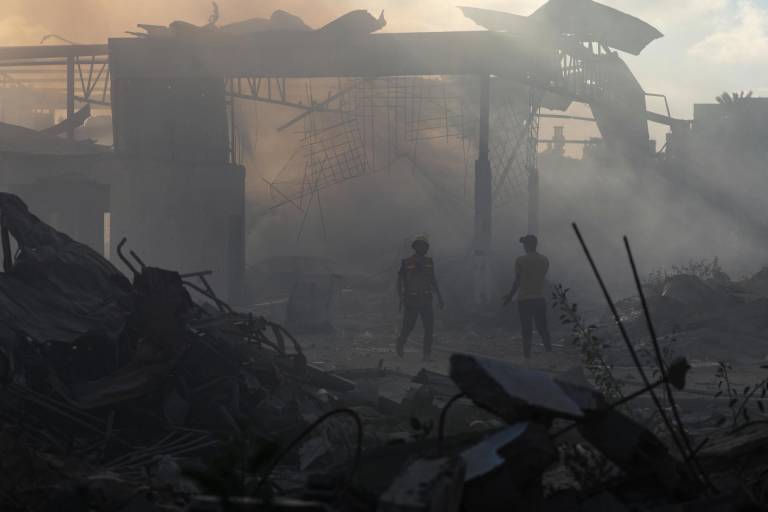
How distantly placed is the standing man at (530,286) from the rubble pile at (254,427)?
3.36 meters

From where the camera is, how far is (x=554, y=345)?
690 inches

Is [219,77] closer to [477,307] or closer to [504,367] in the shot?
[477,307]

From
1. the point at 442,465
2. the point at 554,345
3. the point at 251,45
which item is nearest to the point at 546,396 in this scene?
the point at 442,465

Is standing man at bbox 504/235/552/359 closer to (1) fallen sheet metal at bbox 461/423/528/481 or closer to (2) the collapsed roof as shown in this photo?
(1) fallen sheet metal at bbox 461/423/528/481

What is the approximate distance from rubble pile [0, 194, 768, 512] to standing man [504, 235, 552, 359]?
3362mm

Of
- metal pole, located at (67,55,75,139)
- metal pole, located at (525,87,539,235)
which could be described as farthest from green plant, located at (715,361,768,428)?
metal pole, located at (67,55,75,139)

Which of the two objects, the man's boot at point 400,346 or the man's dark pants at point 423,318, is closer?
the man's dark pants at point 423,318

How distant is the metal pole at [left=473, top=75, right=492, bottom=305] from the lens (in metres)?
22.1

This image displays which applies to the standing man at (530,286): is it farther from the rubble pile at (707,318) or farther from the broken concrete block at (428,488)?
the broken concrete block at (428,488)

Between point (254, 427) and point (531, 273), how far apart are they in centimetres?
766

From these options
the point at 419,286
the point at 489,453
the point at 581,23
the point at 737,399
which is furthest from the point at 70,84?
the point at 489,453

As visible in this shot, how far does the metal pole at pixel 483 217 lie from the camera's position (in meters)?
22.1

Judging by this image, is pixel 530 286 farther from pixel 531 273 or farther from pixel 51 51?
pixel 51 51

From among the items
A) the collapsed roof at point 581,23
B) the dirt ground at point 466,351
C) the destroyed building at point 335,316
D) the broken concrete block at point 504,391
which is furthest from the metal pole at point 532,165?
the broken concrete block at point 504,391
